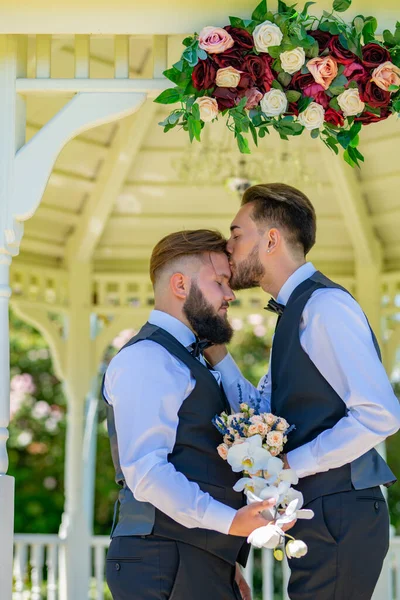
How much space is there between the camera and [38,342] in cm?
1498

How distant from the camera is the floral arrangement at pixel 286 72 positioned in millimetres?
4016

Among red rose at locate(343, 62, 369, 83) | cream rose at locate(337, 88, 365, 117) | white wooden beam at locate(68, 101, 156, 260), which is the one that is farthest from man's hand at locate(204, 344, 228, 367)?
white wooden beam at locate(68, 101, 156, 260)

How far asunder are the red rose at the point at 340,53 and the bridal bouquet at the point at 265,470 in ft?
4.79

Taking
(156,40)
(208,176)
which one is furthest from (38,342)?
(156,40)

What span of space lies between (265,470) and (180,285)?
3.29 feet

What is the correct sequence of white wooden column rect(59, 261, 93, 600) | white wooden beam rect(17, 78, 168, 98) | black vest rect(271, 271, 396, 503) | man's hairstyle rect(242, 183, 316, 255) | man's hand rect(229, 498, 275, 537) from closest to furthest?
man's hand rect(229, 498, 275, 537) → black vest rect(271, 271, 396, 503) → man's hairstyle rect(242, 183, 316, 255) → white wooden beam rect(17, 78, 168, 98) → white wooden column rect(59, 261, 93, 600)

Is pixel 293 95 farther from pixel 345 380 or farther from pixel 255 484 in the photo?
pixel 255 484

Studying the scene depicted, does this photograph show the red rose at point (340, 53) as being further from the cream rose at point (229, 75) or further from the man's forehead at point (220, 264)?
the man's forehead at point (220, 264)

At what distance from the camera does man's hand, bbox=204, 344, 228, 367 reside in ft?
14.6

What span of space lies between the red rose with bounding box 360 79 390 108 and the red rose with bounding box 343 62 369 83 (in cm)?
3

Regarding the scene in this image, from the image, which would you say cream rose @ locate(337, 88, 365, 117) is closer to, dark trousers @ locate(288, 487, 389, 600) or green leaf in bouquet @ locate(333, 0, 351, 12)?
green leaf in bouquet @ locate(333, 0, 351, 12)

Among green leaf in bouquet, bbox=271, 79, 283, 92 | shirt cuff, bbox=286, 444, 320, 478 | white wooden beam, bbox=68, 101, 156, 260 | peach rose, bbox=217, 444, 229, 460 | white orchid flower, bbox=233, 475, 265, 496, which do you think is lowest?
white orchid flower, bbox=233, 475, 265, 496

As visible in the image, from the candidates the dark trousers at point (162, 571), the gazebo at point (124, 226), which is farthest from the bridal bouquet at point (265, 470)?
the gazebo at point (124, 226)

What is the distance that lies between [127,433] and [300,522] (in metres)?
0.72
